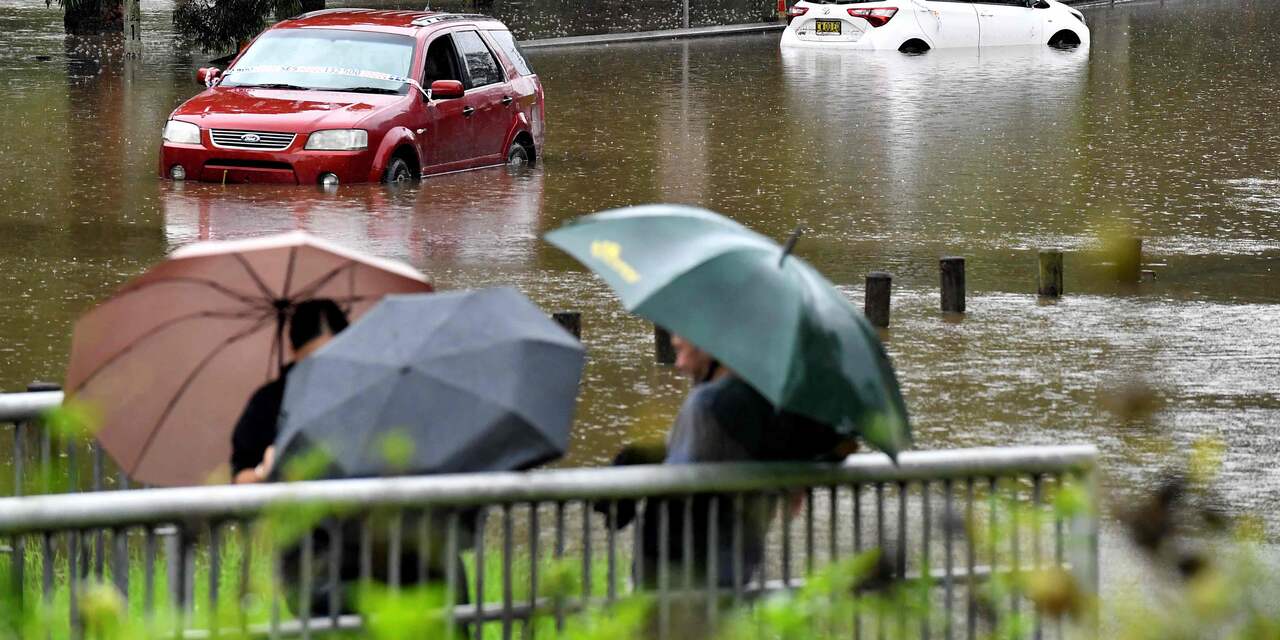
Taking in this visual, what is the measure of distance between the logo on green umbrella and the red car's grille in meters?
11.4

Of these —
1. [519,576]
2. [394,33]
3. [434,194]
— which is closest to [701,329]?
[519,576]

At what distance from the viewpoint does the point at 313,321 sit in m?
4.86

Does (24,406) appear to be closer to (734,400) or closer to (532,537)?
(532,537)

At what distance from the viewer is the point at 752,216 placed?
15.0 m

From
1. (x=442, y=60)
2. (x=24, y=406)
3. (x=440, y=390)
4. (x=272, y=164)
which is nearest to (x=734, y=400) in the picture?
(x=440, y=390)

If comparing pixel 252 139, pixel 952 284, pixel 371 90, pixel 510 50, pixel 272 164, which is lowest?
pixel 952 284

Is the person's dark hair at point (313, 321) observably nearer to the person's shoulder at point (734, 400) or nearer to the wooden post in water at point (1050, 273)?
the person's shoulder at point (734, 400)

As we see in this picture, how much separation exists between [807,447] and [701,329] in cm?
36

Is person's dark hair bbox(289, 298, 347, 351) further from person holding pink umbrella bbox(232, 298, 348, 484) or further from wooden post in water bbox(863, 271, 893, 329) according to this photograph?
wooden post in water bbox(863, 271, 893, 329)

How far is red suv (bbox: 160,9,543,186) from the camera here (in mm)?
15688

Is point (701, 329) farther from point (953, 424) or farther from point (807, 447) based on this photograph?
point (953, 424)

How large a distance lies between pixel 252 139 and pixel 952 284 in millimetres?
6671

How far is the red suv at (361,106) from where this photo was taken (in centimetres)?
1569

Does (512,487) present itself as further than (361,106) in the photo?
No
